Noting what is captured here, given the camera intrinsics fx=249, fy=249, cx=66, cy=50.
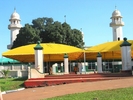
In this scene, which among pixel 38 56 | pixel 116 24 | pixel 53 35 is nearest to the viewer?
pixel 38 56

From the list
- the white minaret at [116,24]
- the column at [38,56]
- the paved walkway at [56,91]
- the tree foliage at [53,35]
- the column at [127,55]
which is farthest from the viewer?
the white minaret at [116,24]

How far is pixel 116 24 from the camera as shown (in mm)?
58000

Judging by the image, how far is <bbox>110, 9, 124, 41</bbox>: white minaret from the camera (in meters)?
58.2

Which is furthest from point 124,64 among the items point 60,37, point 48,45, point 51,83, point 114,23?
point 114,23

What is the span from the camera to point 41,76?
51.4 feet

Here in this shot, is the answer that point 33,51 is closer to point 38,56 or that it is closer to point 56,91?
point 38,56

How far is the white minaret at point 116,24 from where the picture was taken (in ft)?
191

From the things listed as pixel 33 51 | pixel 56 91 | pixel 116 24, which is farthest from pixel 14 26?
pixel 56 91

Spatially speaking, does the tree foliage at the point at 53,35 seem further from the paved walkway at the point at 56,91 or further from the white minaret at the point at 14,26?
the paved walkway at the point at 56,91

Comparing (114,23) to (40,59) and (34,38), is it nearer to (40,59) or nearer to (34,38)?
(34,38)

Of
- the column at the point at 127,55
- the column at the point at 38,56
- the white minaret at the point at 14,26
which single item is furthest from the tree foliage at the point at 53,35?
the column at the point at 127,55

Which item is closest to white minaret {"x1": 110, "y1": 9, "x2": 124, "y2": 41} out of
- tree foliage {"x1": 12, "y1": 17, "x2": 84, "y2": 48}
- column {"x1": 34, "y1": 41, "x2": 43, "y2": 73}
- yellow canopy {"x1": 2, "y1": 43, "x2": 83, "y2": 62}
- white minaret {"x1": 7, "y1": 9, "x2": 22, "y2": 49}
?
tree foliage {"x1": 12, "y1": 17, "x2": 84, "y2": 48}

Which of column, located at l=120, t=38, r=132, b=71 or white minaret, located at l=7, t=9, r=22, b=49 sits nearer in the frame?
column, located at l=120, t=38, r=132, b=71

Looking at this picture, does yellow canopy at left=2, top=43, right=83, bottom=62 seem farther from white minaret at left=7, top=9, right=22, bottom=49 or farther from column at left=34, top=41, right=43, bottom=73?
white minaret at left=7, top=9, right=22, bottom=49
